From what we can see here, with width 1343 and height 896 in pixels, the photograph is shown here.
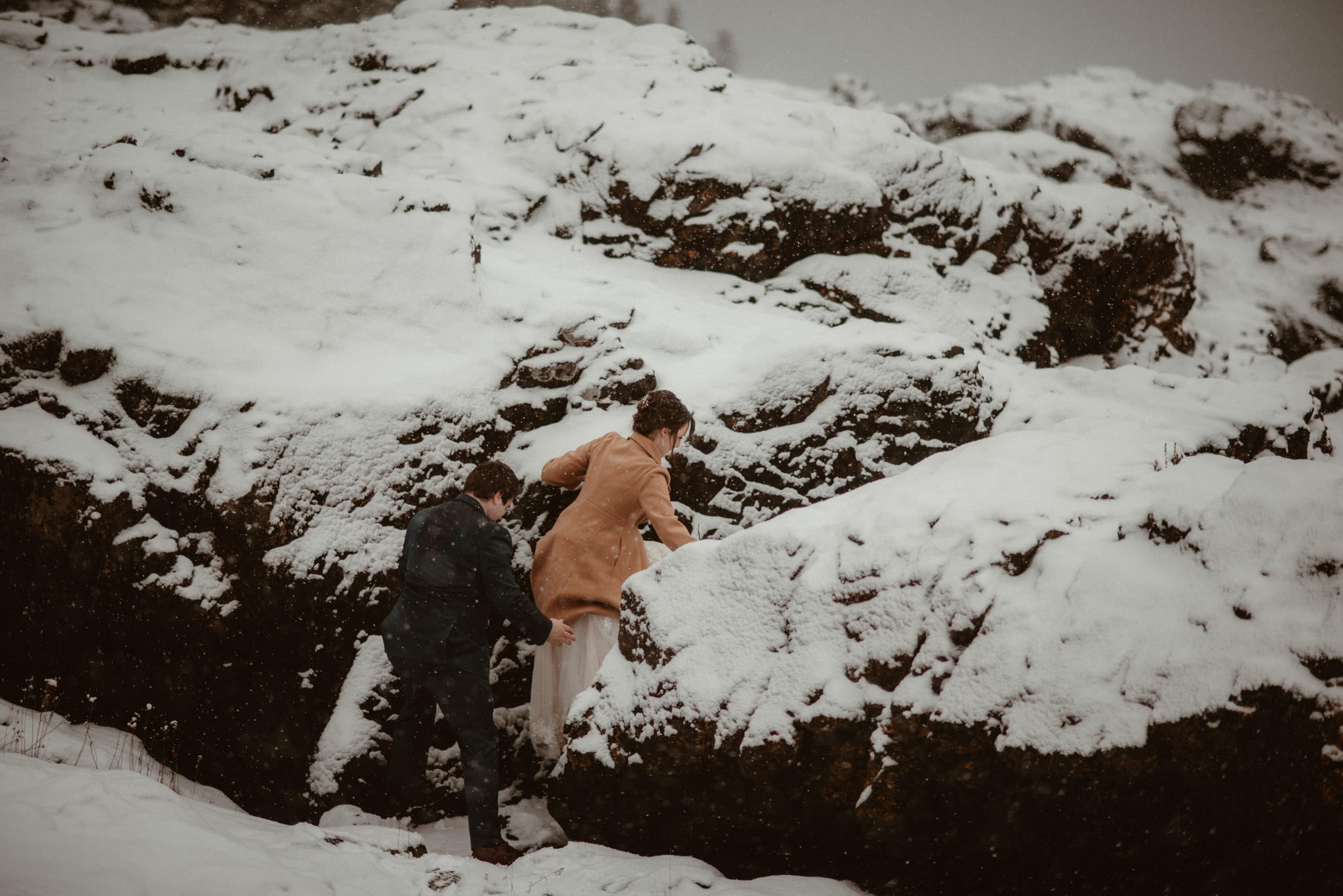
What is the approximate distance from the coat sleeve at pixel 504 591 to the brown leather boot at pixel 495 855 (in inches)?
46.6

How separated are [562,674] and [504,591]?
810 millimetres

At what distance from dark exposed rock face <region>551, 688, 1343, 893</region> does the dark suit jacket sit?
0.92 metres

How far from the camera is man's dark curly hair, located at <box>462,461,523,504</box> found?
4438 mm

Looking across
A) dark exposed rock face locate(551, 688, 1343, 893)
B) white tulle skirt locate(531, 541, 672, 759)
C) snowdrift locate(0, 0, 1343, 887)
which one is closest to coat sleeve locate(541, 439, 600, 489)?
snowdrift locate(0, 0, 1343, 887)

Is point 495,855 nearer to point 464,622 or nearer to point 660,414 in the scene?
point 464,622

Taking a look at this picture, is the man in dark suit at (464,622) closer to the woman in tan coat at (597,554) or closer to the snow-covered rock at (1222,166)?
the woman in tan coat at (597,554)

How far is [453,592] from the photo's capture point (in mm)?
4297

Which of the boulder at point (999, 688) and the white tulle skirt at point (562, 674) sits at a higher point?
the boulder at point (999, 688)

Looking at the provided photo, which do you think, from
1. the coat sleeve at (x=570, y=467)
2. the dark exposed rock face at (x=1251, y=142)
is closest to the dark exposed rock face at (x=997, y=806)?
the coat sleeve at (x=570, y=467)

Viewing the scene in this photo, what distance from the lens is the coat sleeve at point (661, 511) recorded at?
4.55m

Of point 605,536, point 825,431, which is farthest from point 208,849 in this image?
point 825,431

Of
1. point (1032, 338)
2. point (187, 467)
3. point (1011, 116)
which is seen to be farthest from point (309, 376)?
point (1011, 116)

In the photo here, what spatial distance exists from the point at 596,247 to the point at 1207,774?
759 centimetres

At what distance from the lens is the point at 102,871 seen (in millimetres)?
2951
